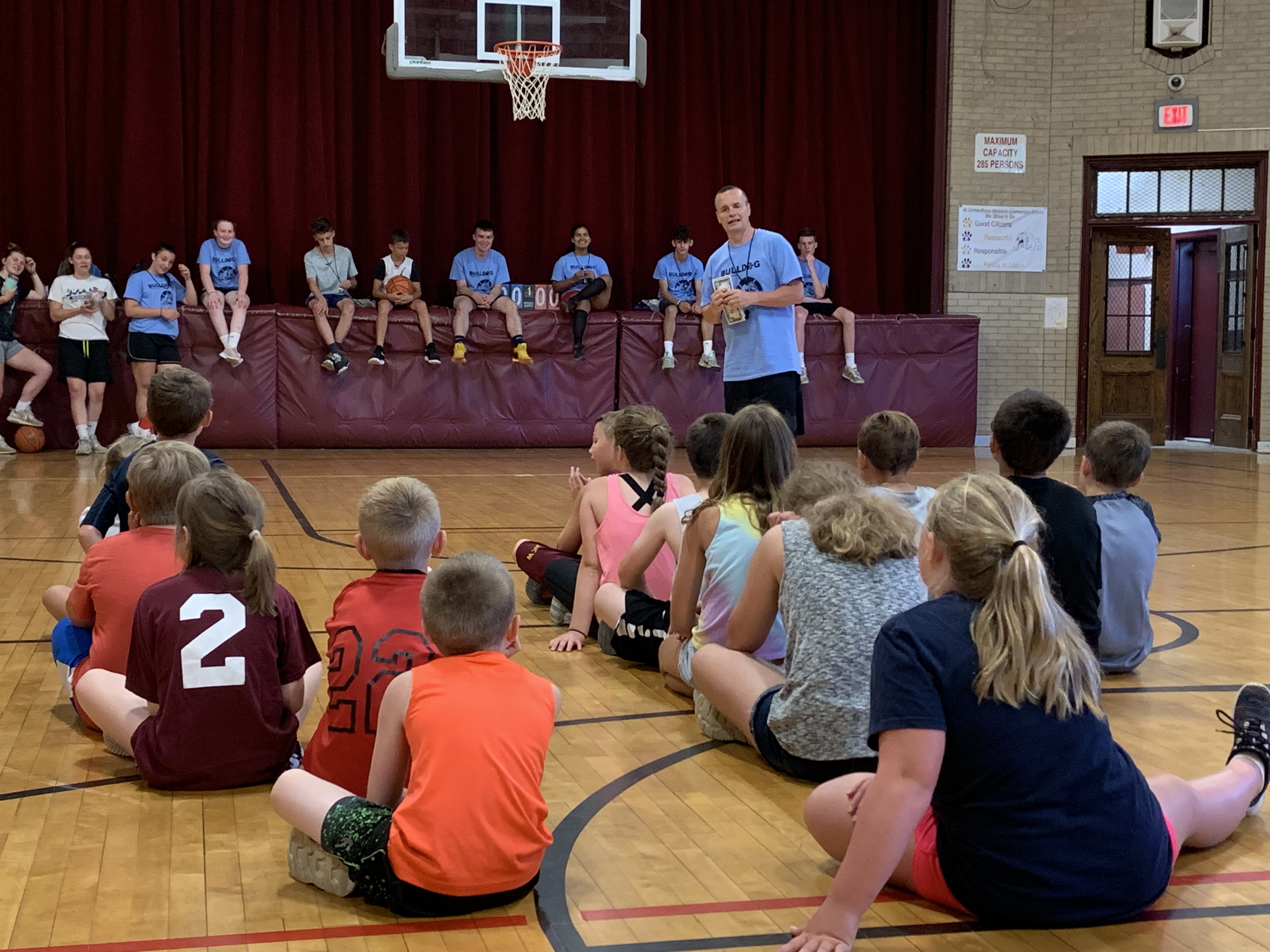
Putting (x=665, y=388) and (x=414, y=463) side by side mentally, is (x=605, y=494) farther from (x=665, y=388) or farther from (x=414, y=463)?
(x=665, y=388)

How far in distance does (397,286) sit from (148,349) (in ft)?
7.64

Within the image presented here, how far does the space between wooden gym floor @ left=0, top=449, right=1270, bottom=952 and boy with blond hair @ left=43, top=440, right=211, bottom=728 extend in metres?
0.32

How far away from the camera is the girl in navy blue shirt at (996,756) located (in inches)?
86.4

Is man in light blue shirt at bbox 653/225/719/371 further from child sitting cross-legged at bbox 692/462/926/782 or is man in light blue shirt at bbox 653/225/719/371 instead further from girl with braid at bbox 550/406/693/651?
child sitting cross-legged at bbox 692/462/926/782

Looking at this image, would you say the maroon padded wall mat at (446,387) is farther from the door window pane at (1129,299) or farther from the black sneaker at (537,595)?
the black sneaker at (537,595)

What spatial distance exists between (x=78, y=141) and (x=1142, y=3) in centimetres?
1072

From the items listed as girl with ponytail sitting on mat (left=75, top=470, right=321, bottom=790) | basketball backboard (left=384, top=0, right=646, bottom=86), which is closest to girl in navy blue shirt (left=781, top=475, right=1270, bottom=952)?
girl with ponytail sitting on mat (left=75, top=470, right=321, bottom=790)

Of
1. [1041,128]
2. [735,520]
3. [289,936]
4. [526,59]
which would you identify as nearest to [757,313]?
[735,520]

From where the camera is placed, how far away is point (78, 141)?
13.0m

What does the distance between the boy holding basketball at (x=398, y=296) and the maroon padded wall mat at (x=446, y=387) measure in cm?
9

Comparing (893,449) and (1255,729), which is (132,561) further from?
(1255,729)

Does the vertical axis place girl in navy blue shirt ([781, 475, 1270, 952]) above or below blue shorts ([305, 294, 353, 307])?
below

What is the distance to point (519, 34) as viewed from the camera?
10852 millimetres

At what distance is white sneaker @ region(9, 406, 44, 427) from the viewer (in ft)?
37.0
